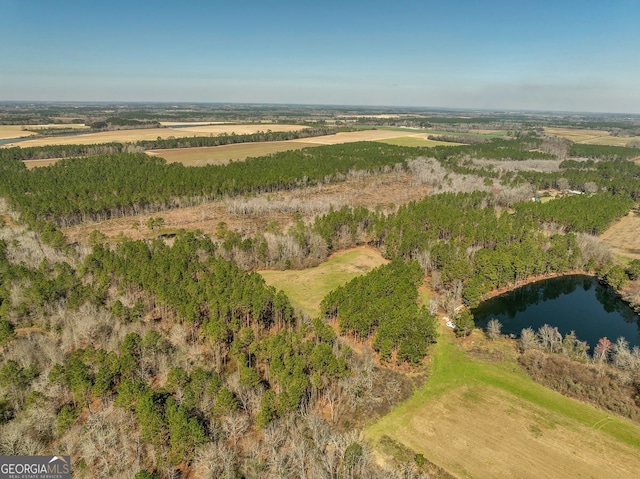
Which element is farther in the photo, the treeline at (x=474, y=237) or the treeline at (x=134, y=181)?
the treeline at (x=134, y=181)

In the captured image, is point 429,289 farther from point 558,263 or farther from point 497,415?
point 497,415

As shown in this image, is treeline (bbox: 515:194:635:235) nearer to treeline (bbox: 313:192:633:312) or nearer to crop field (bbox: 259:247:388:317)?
treeline (bbox: 313:192:633:312)

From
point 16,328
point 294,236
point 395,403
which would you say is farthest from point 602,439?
point 16,328

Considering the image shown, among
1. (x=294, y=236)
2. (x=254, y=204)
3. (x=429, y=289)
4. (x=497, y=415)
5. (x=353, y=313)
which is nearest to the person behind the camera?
(x=497, y=415)

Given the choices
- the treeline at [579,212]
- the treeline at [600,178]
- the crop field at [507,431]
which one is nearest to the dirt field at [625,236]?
the treeline at [579,212]

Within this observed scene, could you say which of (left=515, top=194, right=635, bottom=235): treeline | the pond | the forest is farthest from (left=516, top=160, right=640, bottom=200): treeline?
the pond

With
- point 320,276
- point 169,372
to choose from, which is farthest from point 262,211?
point 169,372

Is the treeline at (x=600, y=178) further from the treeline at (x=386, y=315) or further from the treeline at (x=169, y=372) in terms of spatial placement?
the treeline at (x=169, y=372)
